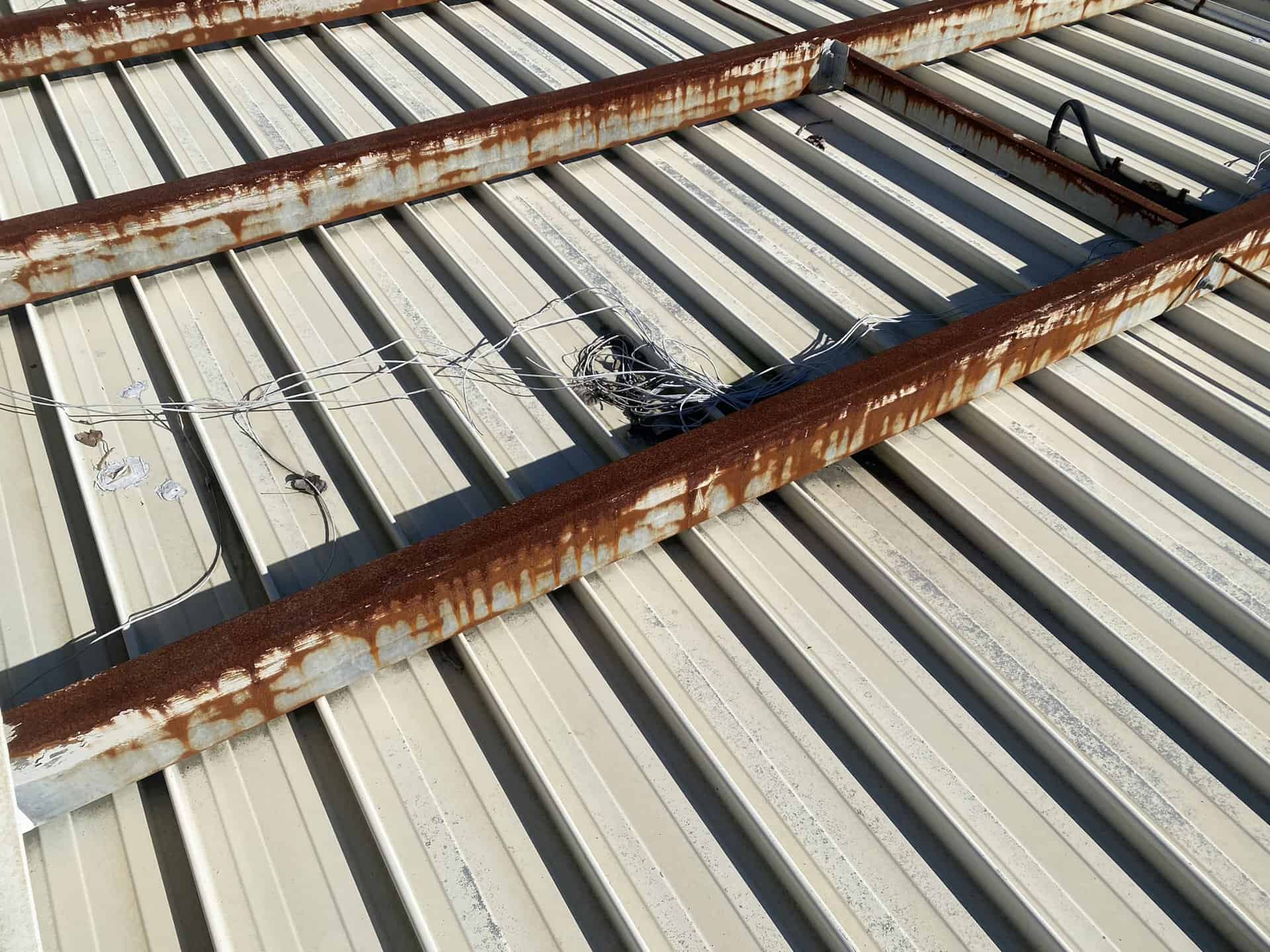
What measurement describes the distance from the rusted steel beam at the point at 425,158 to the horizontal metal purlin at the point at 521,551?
8.24 feet

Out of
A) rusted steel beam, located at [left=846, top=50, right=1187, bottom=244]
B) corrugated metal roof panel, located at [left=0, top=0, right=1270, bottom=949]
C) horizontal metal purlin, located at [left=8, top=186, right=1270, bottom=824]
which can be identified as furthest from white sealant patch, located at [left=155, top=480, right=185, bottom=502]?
rusted steel beam, located at [left=846, top=50, right=1187, bottom=244]

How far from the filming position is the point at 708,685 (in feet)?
10.8

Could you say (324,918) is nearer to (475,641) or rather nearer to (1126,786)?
(475,641)

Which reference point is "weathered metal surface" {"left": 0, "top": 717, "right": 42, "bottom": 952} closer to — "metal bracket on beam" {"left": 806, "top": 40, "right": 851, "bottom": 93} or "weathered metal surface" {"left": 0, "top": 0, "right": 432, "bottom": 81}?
"weathered metal surface" {"left": 0, "top": 0, "right": 432, "bottom": 81}

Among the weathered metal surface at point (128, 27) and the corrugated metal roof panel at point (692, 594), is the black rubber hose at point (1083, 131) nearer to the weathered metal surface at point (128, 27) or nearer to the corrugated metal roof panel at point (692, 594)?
the corrugated metal roof panel at point (692, 594)

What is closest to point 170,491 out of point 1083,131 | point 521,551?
point 521,551

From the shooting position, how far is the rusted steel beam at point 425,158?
442cm

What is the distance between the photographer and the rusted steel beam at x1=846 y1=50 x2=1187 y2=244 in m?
5.02

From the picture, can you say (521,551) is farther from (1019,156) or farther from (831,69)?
(831,69)

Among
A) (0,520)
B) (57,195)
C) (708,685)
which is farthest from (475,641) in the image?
(57,195)

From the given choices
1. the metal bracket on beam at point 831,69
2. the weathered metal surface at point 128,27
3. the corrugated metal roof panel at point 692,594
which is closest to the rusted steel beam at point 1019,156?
the metal bracket on beam at point 831,69

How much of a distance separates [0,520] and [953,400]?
12.9 ft

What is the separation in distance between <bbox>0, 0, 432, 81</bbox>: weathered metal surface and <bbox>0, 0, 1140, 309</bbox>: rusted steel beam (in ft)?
6.51

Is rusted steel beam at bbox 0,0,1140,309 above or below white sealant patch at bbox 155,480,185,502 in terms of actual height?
above
